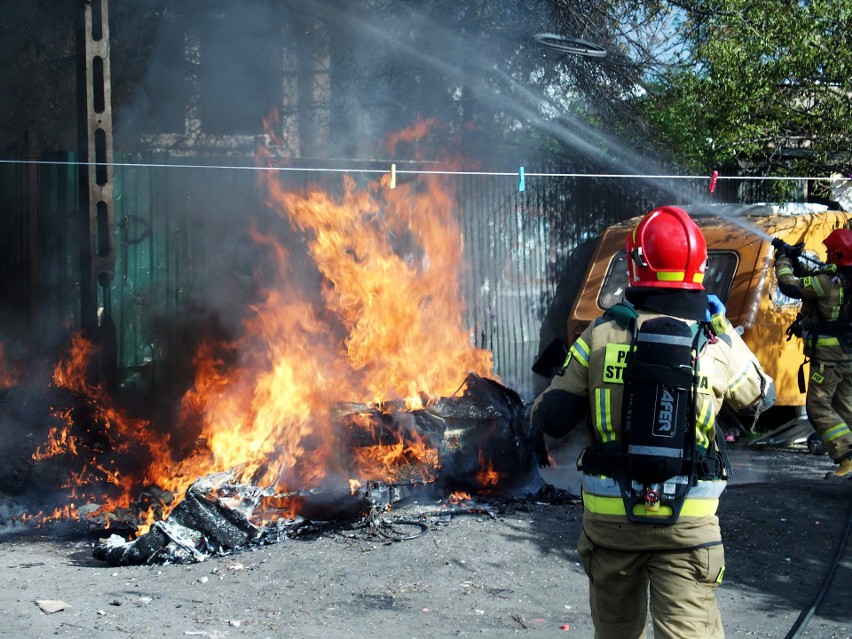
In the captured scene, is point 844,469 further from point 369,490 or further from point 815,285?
point 369,490

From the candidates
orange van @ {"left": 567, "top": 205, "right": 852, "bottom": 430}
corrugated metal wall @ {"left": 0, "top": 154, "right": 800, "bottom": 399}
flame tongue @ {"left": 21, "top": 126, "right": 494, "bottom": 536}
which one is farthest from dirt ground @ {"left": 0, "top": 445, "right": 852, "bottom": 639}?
corrugated metal wall @ {"left": 0, "top": 154, "right": 800, "bottom": 399}

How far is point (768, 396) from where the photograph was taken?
11.0 feet

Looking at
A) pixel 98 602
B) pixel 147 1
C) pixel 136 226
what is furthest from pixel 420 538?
pixel 147 1

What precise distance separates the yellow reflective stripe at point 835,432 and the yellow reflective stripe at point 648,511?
15.2 ft

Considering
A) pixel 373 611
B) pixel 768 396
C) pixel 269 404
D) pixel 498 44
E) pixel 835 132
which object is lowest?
pixel 373 611

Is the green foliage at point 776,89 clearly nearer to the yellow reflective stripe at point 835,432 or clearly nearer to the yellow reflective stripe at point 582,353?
the yellow reflective stripe at point 835,432

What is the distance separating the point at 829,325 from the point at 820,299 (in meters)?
0.23

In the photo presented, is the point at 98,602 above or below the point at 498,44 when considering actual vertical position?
below

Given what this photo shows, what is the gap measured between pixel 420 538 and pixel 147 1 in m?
8.39

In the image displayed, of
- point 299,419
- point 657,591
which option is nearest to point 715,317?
point 657,591

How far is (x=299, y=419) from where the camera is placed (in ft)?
22.2

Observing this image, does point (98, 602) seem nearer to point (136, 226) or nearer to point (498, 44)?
point (136, 226)

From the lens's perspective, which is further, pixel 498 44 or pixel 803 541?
pixel 498 44

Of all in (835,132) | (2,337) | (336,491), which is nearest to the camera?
(336,491)
